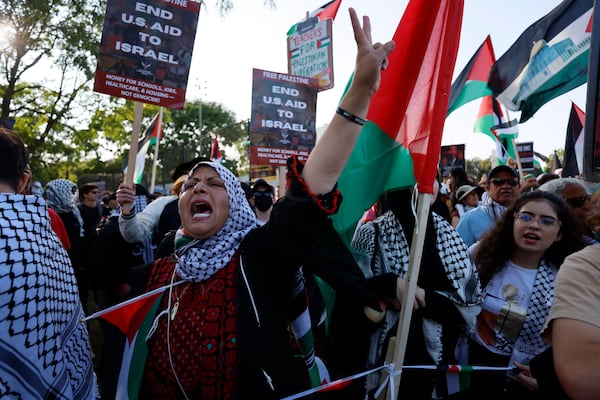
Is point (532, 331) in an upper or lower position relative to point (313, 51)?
lower

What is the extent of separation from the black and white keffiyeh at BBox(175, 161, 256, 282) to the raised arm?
20.5 inches

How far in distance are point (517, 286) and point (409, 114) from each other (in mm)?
1166

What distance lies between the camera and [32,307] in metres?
1.54

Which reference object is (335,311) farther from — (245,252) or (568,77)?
(568,77)

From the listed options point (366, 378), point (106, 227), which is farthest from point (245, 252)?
point (106, 227)

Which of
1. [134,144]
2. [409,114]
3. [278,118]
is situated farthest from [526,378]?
[278,118]

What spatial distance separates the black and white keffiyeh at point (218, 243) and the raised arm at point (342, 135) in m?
0.52

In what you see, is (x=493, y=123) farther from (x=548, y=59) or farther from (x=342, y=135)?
(x=342, y=135)

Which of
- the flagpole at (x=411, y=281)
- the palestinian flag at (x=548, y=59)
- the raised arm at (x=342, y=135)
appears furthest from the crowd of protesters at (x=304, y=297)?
the palestinian flag at (x=548, y=59)

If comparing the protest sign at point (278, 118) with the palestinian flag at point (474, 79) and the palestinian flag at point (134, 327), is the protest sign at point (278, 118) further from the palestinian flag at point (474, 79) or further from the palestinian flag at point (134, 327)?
the palestinian flag at point (134, 327)

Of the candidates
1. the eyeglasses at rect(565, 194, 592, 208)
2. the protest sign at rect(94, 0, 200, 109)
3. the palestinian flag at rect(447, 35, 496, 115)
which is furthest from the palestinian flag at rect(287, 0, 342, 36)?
the eyeglasses at rect(565, 194, 592, 208)

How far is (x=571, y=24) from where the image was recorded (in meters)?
3.88

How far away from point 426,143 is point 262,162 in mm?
4414

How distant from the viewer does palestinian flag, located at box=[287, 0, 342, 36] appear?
25.8 feet
